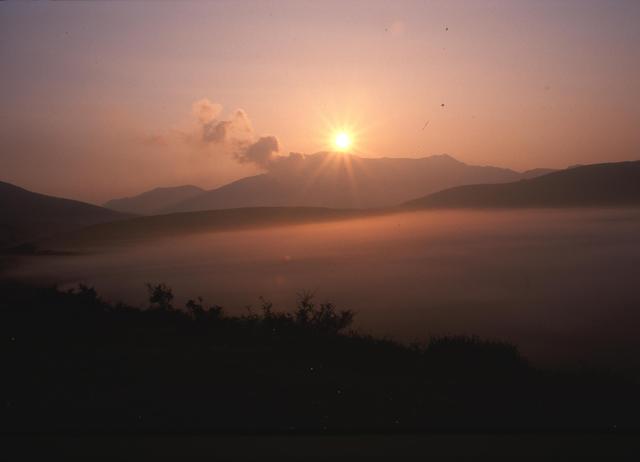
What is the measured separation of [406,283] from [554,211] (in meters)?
59.4

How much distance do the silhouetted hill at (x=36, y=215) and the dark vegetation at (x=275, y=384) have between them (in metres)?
25.5

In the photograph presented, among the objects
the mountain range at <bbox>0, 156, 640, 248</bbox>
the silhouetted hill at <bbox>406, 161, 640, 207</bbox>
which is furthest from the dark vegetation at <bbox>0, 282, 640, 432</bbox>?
the silhouetted hill at <bbox>406, 161, 640, 207</bbox>

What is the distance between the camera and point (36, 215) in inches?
1893

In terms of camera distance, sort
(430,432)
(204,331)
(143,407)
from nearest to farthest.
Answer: (430,432) < (143,407) < (204,331)

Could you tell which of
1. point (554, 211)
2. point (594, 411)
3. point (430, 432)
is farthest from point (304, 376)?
point (554, 211)

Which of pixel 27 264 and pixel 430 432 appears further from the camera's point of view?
pixel 27 264

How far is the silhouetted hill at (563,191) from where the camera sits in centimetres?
8400

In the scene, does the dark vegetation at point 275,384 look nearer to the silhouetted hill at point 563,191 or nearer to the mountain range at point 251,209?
the mountain range at point 251,209

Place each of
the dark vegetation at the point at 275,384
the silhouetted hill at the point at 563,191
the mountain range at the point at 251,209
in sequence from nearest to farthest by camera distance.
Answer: the dark vegetation at the point at 275,384 < the mountain range at the point at 251,209 < the silhouetted hill at the point at 563,191

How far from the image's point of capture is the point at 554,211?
81.5 m

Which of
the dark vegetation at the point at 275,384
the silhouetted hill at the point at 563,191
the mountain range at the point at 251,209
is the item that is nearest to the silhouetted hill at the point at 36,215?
the mountain range at the point at 251,209

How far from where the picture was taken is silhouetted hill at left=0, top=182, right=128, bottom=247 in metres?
34.0

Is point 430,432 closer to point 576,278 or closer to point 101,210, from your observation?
point 576,278

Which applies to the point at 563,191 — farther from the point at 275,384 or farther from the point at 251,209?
the point at 275,384
